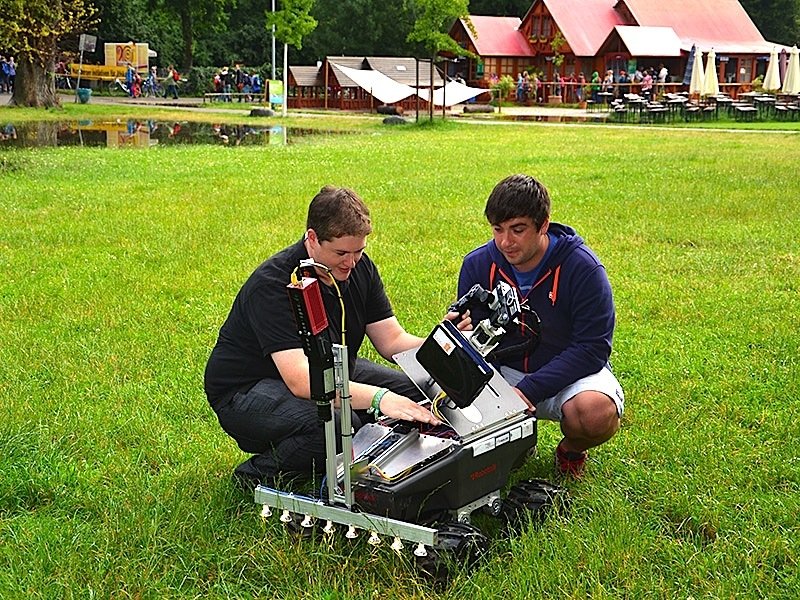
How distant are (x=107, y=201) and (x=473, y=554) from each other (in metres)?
9.65

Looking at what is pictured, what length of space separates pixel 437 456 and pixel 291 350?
0.68 meters

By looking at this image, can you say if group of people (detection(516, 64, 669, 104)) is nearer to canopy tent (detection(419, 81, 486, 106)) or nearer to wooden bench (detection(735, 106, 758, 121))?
canopy tent (detection(419, 81, 486, 106))

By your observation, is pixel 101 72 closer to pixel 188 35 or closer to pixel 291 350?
pixel 188 35

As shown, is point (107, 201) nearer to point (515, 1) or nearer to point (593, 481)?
point (593, 481)

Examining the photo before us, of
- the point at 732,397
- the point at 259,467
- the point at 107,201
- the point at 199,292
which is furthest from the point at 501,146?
the point at 259,467

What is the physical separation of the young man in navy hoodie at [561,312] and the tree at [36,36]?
2182cm

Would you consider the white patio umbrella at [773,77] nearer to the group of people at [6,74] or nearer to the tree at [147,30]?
the tree at [147,30]

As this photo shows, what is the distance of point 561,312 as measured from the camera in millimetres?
4355

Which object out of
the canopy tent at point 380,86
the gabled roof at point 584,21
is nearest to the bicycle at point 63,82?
the canopy tent at point 380,86

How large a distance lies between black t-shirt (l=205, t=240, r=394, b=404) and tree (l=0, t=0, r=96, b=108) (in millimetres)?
21504

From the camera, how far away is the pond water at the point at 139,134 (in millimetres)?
22172

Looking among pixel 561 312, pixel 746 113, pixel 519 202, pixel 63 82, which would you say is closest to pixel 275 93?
pixel 746 113

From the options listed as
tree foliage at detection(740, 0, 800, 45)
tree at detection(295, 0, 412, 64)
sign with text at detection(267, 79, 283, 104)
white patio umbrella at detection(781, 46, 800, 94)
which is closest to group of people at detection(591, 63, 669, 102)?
white patio umbrella at detection(781, 46, 800, 94)

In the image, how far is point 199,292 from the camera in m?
7.76
